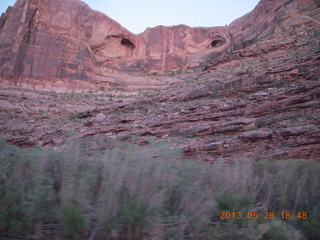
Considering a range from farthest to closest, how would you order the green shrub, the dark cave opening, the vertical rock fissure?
the dark cave opening, the vertical rock fissure, the green shrub

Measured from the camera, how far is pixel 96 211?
2664 mm

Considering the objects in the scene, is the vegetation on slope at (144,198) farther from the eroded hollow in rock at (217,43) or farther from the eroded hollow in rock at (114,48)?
the eroded hollow in rock at (217,43)

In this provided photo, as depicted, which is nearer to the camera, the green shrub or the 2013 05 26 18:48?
the green shrub

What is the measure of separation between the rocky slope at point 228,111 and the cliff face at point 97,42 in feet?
3.55

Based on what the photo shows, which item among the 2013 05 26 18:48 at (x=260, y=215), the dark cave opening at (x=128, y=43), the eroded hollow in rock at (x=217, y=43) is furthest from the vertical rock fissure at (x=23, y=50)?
the 2013 05 26 18:48 at (x=260, y=215)

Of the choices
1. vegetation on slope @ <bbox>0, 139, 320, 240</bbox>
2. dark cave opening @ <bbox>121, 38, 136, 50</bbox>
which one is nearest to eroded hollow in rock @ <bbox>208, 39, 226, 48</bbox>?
dark cave opening @ <bbox>121, 38, 136, 50</bbox>

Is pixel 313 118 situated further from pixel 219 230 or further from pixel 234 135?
pixel 219 230

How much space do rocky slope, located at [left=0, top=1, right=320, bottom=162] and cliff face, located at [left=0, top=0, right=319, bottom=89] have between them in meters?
1.08

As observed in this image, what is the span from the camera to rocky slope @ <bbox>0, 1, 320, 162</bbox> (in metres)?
8.03

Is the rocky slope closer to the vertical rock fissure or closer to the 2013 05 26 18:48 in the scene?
the vertical rock fissure

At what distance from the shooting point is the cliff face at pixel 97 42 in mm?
25547

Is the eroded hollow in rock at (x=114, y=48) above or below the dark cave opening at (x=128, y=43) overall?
below
